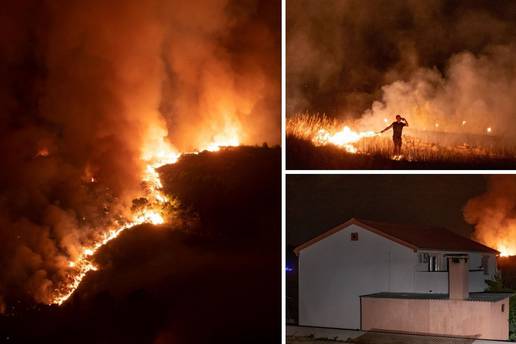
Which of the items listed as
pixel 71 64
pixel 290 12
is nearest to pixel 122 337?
pixel 71 64

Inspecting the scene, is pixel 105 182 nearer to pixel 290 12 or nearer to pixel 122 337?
pixel 122 337

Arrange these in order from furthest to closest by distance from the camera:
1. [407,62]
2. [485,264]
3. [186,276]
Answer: [186,276] < [407,62] < [485,264]

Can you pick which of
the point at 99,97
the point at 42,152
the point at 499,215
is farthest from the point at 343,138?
the point at 42,152

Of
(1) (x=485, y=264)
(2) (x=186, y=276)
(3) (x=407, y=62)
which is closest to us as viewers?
(1) (x=485, y=264)

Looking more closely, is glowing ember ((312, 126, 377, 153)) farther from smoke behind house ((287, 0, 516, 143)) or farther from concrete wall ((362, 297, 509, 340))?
concrete wall ((362, 297, 509, 340))

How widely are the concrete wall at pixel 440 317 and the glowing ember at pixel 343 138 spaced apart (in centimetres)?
85

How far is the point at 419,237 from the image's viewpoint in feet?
11.9

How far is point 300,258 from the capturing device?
3771 millimetres

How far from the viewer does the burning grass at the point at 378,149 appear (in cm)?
362

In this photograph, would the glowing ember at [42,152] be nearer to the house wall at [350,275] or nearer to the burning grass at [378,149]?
the burning grass at [378,149]

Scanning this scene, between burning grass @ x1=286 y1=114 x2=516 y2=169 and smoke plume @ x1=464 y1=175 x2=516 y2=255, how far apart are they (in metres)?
0.10

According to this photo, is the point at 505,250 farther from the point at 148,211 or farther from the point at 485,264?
the point at 148,211

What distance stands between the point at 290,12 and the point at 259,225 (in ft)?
3.98

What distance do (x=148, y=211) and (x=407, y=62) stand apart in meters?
1.69
